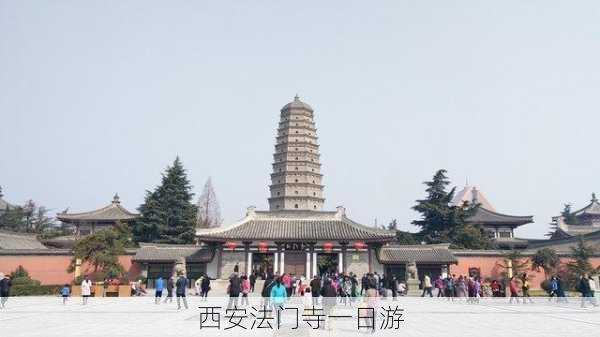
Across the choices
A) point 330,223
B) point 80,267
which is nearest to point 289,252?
point 330,223

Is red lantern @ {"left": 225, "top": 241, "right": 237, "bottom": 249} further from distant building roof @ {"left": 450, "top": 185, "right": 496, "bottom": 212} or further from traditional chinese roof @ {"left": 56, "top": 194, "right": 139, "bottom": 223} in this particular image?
distant building roof @ {"left": 450, "top": 185, "right": 496, "bottom": 212}

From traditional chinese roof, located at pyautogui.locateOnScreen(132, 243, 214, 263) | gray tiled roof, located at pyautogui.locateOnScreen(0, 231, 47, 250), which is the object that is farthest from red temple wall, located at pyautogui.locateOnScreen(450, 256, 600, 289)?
gray tiled roof, located at pyautogui.locateOnScreen(0, 231, 47, 250)

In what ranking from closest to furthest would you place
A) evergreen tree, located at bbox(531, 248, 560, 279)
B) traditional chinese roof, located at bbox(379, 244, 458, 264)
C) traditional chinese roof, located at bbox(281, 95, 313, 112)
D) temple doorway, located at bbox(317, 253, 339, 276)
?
evergreen tree, located at bbox(531, 248, 560, 279)
traditional chinese roof, located at bbox(379, 244, 458, 264)
temple doorway, located at bbox(317, 253, 339, 276)
traditional chinese roof, located at bbox(281, 95, 313, 112)

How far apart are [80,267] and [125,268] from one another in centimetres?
295

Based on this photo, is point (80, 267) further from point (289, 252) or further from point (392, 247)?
point (392, 247)

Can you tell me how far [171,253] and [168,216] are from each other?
10.3 m

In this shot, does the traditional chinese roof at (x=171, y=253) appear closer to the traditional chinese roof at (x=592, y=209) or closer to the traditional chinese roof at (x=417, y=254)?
the traditional chinese roof at (x=417, y=254)

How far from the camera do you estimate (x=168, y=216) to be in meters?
40.4

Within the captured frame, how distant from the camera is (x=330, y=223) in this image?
32156 millimetres

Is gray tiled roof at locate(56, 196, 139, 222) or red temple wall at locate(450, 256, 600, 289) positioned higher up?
gray tiled roof at locate(56, 196, 139, 222)

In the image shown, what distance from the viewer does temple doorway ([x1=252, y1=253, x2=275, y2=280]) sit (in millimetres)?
29902

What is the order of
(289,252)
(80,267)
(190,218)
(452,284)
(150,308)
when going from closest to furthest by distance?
(150,308) → (452,284) → (80,267) → (289,252) → (190,218)

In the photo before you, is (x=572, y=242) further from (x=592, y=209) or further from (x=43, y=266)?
(x=43, y=266)

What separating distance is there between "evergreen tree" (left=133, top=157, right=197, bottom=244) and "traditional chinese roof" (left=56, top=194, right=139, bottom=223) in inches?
76.2
